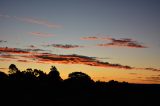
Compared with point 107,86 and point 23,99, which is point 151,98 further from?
point 23,99

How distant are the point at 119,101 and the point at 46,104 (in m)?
18.6

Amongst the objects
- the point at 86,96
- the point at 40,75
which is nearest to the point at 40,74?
the point at 40,75

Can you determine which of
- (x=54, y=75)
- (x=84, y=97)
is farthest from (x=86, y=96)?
(x=54, y=75)

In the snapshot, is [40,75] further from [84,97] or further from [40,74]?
[84,97]

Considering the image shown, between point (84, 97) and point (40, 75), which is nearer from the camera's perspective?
point (84, 97)

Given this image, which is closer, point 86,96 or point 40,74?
point 86,96

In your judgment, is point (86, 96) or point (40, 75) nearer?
point (86, 96)

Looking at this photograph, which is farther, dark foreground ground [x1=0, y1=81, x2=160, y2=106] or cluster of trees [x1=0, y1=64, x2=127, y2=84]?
cluster of trees [x1=0, y1=64, x2=127, y2=84]

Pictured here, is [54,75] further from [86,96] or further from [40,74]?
[86,96]

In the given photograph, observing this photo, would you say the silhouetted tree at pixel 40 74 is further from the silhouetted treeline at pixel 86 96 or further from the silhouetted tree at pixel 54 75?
the silhouetted treeline at pixel 86 96

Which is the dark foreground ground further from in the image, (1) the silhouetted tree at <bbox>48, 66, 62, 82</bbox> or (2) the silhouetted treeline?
(1) the silhouetted tree at <bbox>48, 66, 62, 82</bbox>

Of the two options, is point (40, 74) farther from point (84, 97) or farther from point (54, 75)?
point (84, 97)

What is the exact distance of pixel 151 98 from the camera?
68.9 meters

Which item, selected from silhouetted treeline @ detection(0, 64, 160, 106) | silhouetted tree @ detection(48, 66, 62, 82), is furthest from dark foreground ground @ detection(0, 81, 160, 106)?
silhouetted tree @ detection(48, 66, 62, 82)
